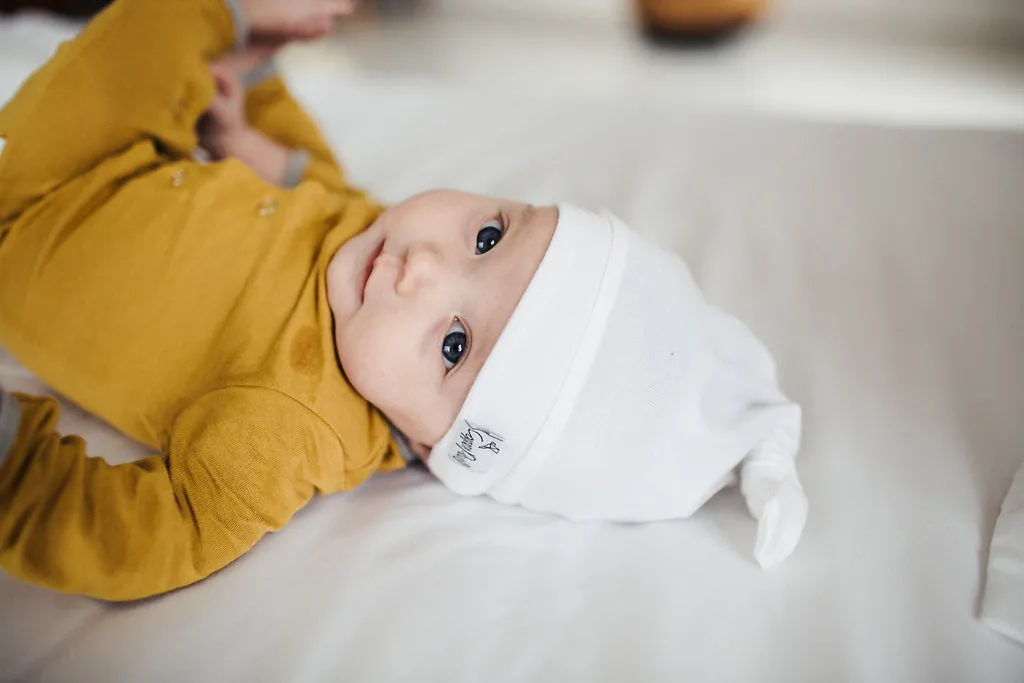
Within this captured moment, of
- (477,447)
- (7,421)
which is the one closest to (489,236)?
(477,447)

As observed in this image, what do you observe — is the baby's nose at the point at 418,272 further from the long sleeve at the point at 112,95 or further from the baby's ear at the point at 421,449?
the long sleeve at the point at 112,95

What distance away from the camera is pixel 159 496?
2.54ft

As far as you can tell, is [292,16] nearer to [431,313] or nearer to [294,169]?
[294,169]

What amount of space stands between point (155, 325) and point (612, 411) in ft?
1.66

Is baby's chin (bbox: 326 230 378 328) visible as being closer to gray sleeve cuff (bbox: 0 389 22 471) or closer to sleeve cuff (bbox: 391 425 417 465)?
sleeve cuff (bbox: 391 425 417 465)

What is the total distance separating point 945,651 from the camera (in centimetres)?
74

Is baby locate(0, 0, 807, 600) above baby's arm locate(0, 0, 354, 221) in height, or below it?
below

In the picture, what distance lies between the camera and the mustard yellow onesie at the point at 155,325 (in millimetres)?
740

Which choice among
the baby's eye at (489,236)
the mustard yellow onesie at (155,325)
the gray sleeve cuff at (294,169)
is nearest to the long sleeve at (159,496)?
the mustard yellow onesie at (155,325)

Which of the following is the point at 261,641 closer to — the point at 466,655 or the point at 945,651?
the point at 466,655

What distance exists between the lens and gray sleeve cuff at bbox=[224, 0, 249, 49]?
1085 mm

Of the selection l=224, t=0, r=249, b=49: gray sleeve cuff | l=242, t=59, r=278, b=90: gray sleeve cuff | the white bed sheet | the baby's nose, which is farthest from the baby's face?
l=242, t=59, r=278, b=90: gray sleeve cuff

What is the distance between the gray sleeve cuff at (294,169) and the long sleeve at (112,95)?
0.54 feet

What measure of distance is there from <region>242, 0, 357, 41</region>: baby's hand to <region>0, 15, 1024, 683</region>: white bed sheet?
0.32m
